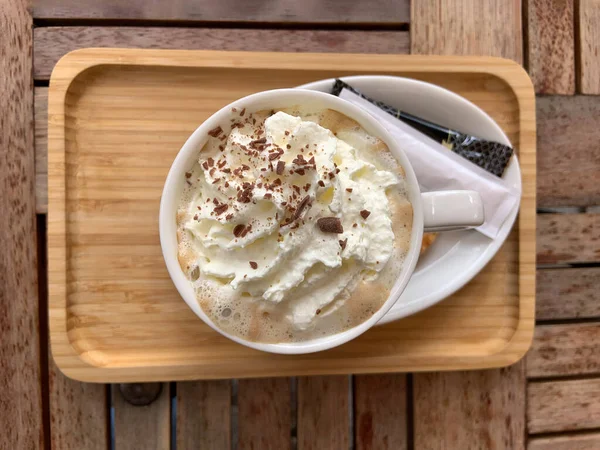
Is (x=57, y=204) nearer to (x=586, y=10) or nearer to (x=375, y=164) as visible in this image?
(x=375, y=164)

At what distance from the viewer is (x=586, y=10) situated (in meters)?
0.96

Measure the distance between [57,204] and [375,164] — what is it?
1.81 feet

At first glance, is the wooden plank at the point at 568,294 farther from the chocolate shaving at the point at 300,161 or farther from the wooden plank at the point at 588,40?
the chocolate shaving at the point at 300,161

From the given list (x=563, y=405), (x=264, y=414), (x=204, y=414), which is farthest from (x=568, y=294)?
(x=204, y=414)

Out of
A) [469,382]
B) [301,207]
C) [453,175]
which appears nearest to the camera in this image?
[301,207]

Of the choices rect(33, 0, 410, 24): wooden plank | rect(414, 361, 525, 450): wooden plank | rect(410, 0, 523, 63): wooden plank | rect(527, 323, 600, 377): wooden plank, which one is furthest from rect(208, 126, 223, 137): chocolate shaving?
rect(527, 323, 600, 377): wooden plank

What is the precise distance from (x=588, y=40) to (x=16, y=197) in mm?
1183

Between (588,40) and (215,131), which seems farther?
(588,40)

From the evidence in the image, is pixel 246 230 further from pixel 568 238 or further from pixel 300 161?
pixel 568 238

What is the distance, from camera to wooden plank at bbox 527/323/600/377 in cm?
96

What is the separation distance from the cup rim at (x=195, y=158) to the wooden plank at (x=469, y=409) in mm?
354

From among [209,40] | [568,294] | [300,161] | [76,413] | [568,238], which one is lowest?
[76,413]

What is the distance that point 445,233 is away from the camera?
855 millimetres

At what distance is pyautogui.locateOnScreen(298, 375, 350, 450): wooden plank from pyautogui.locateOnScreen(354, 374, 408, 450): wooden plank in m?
0.03
